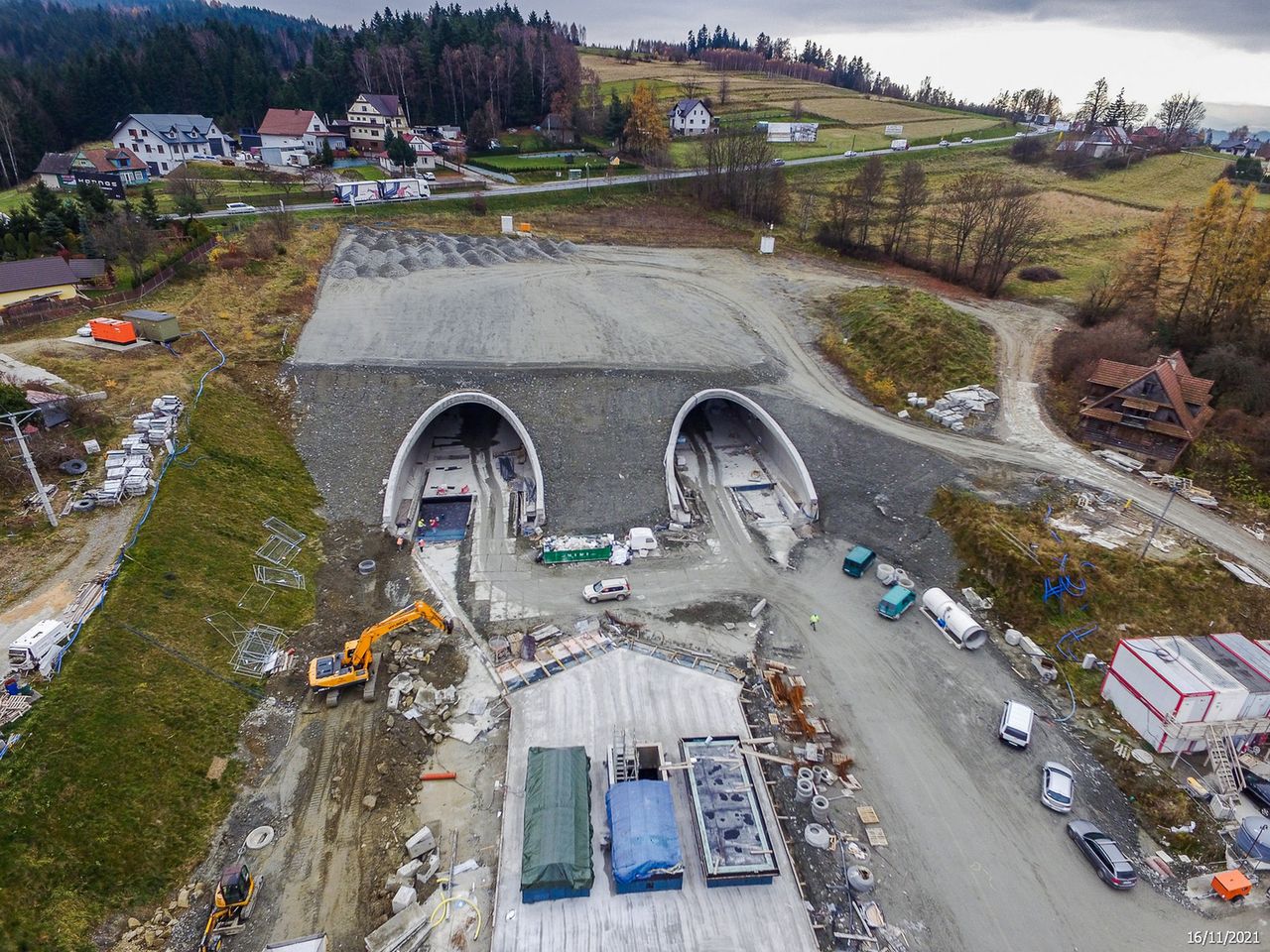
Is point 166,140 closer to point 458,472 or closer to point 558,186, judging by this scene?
point 558,186

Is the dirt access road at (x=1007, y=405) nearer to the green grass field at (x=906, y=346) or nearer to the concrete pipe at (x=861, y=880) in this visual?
the green grass field at (x=906, y=346)

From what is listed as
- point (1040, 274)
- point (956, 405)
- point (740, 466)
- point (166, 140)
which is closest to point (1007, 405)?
point (956, 405)

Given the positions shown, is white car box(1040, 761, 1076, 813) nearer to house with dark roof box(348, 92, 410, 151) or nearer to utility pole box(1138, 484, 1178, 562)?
utility pole box(1138, 484, 1178, 562)

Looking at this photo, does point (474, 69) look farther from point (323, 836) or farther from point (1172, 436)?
point (323, 836)

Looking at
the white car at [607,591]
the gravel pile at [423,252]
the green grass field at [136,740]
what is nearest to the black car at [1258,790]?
the white car at [607,591]

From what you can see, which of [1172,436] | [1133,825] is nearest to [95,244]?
[1133,825]

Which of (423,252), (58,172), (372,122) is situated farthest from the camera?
(372,122)
